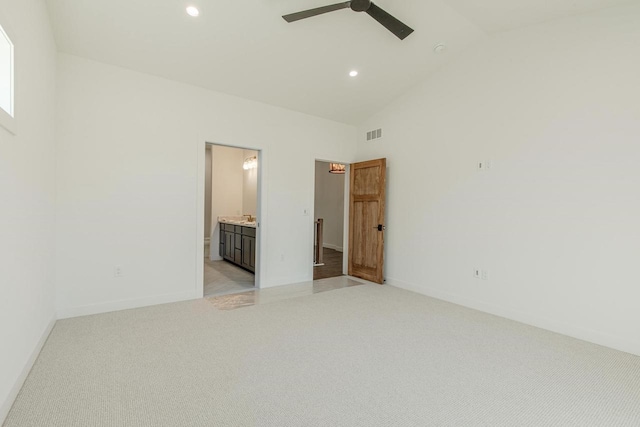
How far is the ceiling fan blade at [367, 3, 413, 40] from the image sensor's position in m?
2.58

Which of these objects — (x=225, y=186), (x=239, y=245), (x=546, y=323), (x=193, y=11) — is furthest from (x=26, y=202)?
(x=225, y=186)

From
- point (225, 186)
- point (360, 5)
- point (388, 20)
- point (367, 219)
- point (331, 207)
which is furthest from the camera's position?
point (331, 207)

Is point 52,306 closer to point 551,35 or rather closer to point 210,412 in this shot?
point 210,412

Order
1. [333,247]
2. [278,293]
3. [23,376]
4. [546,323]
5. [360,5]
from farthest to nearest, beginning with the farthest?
[333,247]
[278,293]
[546,323]
[360,5]
[23,376]

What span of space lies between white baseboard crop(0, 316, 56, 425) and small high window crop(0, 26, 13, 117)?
1685 millimetres

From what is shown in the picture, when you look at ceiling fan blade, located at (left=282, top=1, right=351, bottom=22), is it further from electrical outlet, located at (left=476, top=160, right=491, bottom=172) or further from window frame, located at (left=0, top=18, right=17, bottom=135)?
electrical outlet, located at (left=476, top=160, right=491, bottom=172)

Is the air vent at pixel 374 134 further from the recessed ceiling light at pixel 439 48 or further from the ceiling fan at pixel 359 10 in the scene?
the ceiling fan at pixel 359 10

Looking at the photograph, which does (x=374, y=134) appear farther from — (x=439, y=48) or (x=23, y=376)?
(x=23, y=376)

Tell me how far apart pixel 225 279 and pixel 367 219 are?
2.61 m

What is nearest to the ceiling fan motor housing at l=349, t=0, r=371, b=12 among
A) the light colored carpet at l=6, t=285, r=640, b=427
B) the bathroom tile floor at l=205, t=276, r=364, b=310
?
the light colored carpet at l=6, t=285, r=640, b=427

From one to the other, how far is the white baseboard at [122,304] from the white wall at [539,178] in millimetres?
3350

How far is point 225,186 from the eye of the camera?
7168 millimetres

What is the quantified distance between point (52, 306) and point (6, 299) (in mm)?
1579

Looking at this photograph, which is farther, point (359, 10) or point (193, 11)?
point (193, 11)
